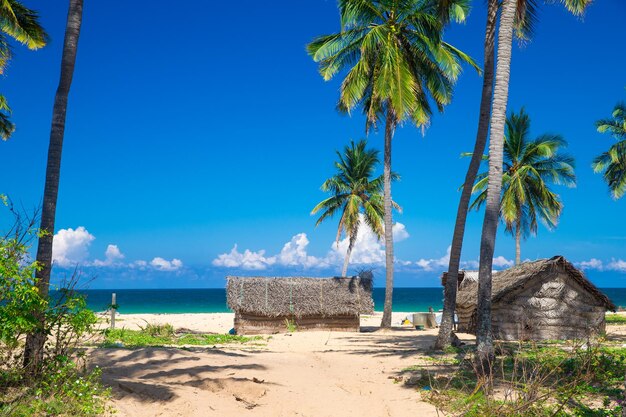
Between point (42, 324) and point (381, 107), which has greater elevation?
point (381, 107)

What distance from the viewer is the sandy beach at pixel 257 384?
8297mm

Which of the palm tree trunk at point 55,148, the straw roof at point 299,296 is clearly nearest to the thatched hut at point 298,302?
the straw roof at point 299,296

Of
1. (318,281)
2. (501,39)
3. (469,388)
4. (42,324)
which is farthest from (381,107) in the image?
(42,324)

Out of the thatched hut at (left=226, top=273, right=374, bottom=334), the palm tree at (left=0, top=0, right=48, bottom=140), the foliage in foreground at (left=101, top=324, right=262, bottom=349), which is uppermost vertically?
the palm tree at (left=0, top=0, right=48, bottom=140)

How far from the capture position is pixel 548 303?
62.2ft

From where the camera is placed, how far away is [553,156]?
2997 cm

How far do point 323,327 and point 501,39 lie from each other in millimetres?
14984

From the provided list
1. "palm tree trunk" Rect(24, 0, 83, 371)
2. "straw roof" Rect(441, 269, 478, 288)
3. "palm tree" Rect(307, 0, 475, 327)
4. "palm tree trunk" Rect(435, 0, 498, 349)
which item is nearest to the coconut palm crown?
"palm tree" Rect(307, 0, 475, 327)

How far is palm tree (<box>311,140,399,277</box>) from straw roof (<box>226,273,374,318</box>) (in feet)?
26.6

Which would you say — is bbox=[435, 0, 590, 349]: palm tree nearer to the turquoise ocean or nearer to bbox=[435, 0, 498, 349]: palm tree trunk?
bbox=[435, 0, 498, 349]: palm tree trunk

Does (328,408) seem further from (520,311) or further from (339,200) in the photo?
(339,200)

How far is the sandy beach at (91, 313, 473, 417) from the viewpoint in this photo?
830 cm

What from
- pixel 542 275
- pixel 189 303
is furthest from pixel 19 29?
pixel 189 303

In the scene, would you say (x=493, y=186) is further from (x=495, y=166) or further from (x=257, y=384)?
(x=257, y=384)
